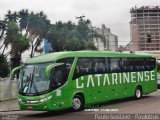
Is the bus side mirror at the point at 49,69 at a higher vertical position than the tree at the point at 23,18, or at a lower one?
lower

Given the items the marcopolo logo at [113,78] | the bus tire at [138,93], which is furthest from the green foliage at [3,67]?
the bus tire at [138,93]

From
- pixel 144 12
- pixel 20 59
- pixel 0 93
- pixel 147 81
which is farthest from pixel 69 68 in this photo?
pixel 144 12

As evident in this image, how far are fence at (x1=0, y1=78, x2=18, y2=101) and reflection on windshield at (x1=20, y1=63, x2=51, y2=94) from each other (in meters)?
10.6

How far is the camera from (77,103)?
67.3 feet

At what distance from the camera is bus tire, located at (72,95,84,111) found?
801 inches

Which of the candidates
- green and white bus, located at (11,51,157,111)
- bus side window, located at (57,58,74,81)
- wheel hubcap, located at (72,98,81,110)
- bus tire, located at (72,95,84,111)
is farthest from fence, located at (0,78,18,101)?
bus side window, located at (57,58,74,81)

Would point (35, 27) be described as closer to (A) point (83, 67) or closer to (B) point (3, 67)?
(B) point (3, 67)

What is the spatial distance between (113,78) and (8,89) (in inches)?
396

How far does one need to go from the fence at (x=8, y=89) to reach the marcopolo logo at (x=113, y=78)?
9739mm

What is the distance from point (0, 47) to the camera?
62156mm

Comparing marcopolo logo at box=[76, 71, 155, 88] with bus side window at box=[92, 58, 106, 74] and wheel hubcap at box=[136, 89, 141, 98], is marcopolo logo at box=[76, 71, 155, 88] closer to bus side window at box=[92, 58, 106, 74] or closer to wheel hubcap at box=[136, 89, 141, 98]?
bus side window at box=[92, 58, 106, 74]

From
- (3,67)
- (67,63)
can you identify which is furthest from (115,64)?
(3,67)

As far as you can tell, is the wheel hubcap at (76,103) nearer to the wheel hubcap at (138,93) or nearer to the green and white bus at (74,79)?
the green and white bus at (74,79)

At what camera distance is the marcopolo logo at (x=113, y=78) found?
69.9 ft
